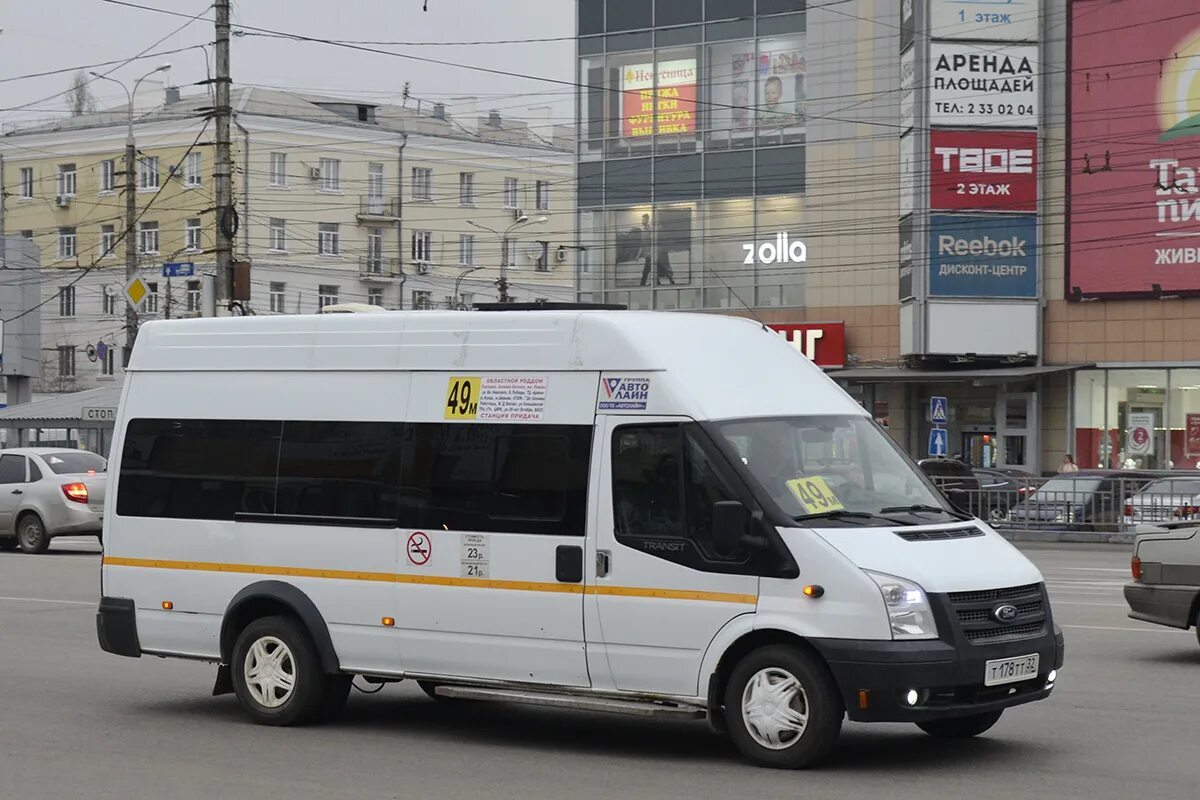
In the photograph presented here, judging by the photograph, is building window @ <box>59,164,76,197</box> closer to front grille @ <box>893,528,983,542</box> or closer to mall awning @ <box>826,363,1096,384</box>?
mall awning @ <box>826,363,1096,384</box>

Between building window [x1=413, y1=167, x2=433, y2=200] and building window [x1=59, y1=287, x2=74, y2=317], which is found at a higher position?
building window [x1=413, y1=167, x2=433, y2=200]

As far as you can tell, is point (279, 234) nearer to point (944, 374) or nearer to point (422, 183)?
point (422, 183)

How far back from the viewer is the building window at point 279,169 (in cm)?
7119

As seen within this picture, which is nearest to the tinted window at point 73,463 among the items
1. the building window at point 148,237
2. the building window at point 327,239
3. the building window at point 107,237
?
the building window at point 327,239

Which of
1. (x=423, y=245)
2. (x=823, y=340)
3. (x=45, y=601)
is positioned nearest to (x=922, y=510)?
(x=45, y=601)

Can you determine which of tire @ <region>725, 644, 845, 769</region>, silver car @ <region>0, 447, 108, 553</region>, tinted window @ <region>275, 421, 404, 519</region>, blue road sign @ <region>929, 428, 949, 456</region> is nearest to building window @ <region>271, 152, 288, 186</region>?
blue road sign @ <region>929, 428, 949, 456</region>

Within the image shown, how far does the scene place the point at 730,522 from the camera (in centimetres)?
893

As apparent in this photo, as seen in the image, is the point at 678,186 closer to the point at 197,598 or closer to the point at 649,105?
the point at 649,105

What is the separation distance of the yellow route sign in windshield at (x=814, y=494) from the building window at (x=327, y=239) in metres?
65.7

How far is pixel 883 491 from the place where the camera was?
371 inches

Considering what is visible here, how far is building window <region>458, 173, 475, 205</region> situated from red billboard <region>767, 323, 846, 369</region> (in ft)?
103

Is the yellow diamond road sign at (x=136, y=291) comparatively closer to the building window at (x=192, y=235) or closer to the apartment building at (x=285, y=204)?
the apartment building at (x=285, y=204)

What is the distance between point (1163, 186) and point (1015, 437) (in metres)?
7.35

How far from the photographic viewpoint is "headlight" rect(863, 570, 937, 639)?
8.62 metres
